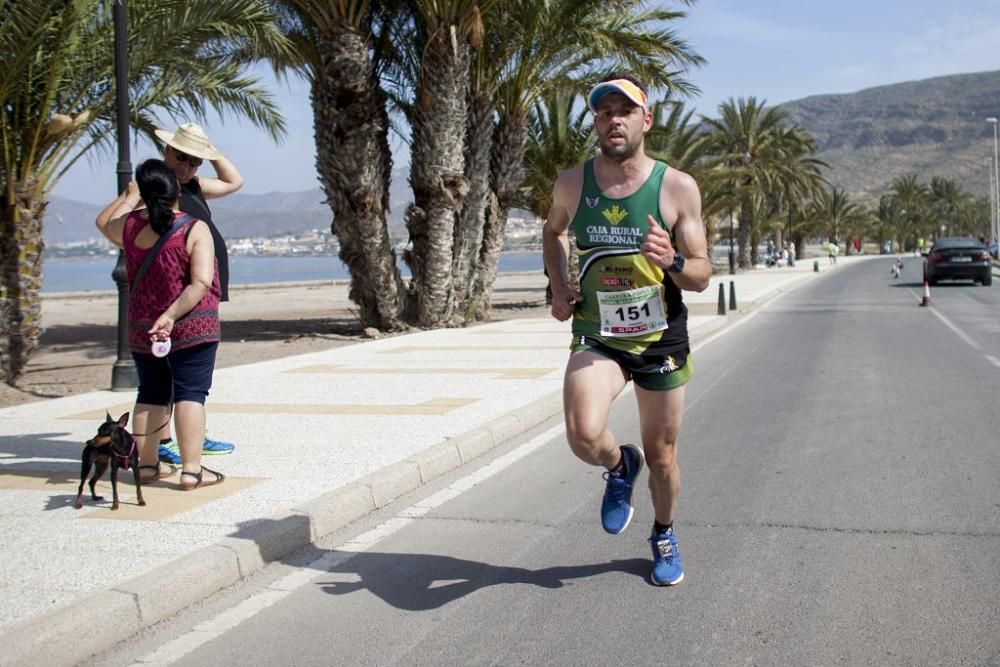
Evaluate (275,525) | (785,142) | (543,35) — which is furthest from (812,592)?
(785,142)

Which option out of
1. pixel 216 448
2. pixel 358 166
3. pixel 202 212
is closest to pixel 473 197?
pixel 358 166

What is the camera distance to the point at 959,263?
31.5 m

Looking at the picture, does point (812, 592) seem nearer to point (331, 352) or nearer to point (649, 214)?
point (649, 214)

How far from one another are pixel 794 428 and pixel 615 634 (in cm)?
499

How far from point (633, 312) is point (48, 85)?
9.64m

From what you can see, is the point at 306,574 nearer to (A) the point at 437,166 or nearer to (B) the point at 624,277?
(B) the point at 624,277

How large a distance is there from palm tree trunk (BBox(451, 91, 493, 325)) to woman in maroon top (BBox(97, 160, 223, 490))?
13494 mm

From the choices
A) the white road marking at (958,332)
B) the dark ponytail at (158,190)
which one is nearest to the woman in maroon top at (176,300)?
the dark ponytail at (158,190)

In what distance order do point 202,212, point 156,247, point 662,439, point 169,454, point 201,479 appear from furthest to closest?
point 169,454 → point 202,212 → point 201,479 → point 156,247 → point 662,439

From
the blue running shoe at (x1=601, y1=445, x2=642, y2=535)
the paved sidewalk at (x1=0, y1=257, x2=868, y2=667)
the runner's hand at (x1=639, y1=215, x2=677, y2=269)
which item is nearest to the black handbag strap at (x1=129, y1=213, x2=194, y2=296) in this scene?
the paved sidewalk at (x1=0, y1=257, x2=868, y2=667)

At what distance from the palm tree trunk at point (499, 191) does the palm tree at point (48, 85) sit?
24.8ft

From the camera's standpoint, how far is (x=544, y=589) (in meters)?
4.67

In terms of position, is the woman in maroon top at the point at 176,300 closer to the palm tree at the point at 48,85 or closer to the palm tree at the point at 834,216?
the palm tree at the point at 48,85

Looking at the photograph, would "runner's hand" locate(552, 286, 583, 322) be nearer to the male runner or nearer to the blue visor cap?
the male runner
